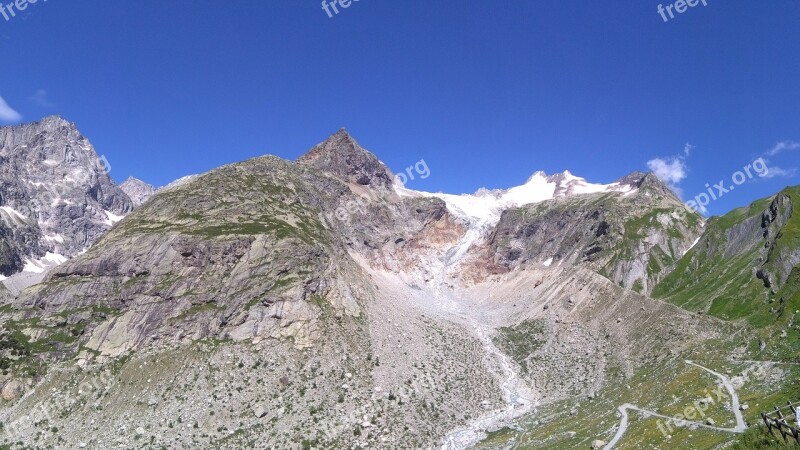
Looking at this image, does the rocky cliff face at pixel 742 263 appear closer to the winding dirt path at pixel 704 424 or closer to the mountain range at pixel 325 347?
the mountain range at pixel 325 347

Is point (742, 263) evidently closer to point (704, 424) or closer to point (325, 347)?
point (704, 424)

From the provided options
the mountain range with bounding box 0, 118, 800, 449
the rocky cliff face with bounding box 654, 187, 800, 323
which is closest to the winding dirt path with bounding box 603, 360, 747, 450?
the mountain range with bounding box 0, 118, 800, 449

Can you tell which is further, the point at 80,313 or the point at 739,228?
the point at 739,228

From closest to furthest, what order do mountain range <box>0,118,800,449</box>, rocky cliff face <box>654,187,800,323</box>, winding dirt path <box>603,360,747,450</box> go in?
winding dirt path <box>603,360,747,450</box>
mountain range <box>0,118,800,449</box>
rocky cliff face <box>654,187,800,323</box>

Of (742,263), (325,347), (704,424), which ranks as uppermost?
(325,347)

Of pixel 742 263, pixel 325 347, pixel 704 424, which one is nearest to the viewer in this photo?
pixel 704 424

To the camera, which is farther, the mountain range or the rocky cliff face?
the rocky cliff face

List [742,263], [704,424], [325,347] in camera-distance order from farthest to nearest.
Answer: [742,263] → [325,347] → [704,424]

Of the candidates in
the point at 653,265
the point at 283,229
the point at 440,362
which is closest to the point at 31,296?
the point at 283,229

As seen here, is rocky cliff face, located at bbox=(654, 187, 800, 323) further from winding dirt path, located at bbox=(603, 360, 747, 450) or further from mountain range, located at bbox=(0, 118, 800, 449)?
winding dirt path, located at bbox=(603, 360, 747, 450)

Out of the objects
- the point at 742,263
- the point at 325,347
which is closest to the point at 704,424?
the point at 325,347

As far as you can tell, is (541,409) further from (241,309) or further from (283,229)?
(283,229)

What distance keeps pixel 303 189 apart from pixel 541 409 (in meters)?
117

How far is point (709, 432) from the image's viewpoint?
51.2 meters
